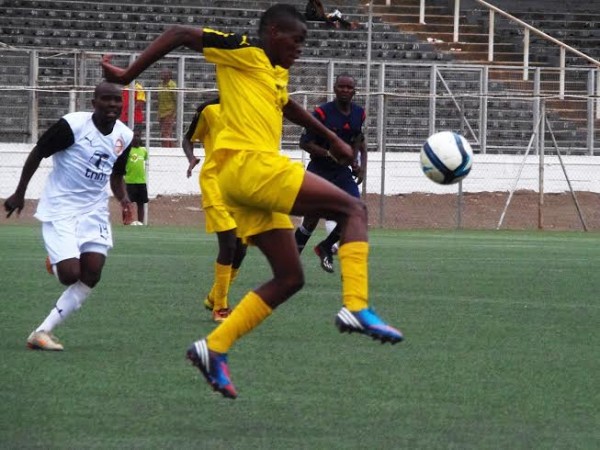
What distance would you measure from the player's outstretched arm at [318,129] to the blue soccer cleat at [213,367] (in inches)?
48.6

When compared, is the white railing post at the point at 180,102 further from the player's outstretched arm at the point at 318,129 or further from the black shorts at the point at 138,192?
the player's outstretched arm at the point at 318,129

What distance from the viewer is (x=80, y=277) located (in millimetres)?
9016

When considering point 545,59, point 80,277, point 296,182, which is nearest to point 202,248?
point 80,277

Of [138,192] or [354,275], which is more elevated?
[354,275]

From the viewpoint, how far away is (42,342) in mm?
8805

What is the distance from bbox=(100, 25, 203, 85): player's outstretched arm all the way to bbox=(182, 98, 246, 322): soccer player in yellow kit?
337 cm

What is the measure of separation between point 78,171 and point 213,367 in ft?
9.47

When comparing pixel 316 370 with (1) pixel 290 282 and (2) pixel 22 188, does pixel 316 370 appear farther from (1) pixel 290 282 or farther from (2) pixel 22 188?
(2) pixel 22 188

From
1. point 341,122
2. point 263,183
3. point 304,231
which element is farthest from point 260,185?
point 304,231

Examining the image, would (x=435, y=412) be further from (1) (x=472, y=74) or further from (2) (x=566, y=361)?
(1) (x=472, y=74)

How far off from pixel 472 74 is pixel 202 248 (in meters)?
14.0

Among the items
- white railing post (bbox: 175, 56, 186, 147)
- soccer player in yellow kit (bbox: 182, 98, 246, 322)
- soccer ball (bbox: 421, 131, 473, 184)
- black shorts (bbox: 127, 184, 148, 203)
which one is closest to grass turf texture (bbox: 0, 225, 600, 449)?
soccer player in yellow kit (bbox: 182, 98, 246, 322)

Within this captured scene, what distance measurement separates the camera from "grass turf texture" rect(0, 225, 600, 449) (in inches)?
247

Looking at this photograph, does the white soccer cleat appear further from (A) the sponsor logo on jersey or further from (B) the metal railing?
(B) the metal railing
